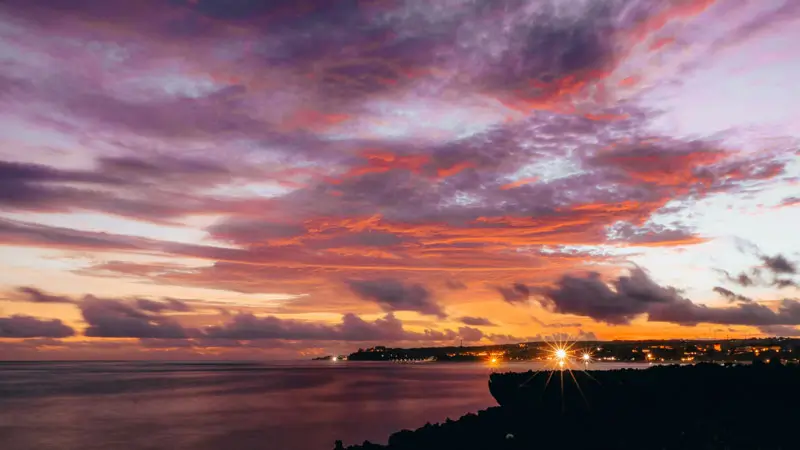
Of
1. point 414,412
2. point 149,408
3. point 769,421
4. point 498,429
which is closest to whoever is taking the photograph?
point 769,421

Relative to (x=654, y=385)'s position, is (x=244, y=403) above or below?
below

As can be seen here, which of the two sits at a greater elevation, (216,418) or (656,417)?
(656,417)

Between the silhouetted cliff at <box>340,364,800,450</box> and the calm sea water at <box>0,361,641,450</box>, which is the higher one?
the silhouetted cliff at <box>340,364,800,450</box>

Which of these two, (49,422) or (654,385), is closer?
(654,385)

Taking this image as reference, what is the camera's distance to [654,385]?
45094 millimetres

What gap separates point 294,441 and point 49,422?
39502 millimetres

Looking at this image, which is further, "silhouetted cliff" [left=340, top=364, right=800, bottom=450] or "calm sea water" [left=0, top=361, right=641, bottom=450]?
"calm sea water" [left=0, top=361, right=641, bottom=450]

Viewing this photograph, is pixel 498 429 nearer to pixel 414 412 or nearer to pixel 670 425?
pixel 670 425

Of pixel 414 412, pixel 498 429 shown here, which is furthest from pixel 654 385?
pixel 414 412

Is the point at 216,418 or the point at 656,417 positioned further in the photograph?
the point at 216,418

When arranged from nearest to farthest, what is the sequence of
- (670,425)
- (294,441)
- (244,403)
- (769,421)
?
(769,421) → (670,425) → (294,441) → (244,403)

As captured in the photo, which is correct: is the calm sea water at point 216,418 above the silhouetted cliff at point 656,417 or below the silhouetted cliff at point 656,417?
below

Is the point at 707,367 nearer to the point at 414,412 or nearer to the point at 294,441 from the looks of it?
the point at 294,441

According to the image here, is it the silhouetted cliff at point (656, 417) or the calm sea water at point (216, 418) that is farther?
the calm sea water at point (216, 418)
